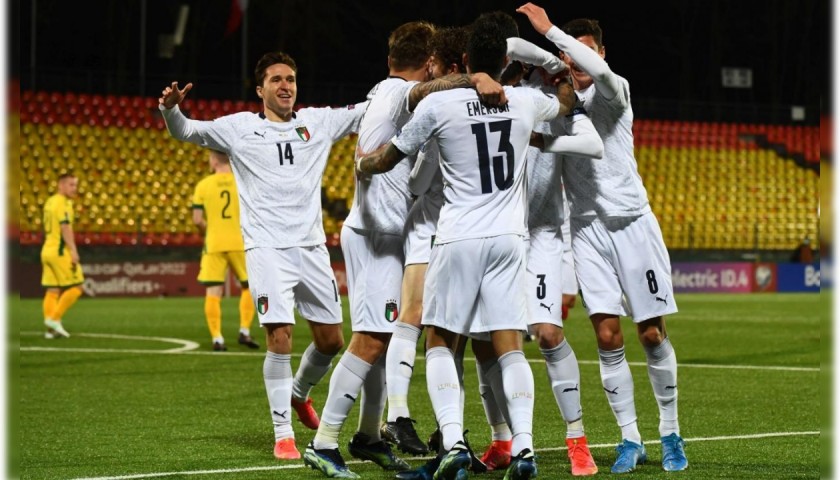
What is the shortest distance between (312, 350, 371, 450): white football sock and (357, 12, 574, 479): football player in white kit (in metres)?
0.52

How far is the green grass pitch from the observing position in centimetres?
508

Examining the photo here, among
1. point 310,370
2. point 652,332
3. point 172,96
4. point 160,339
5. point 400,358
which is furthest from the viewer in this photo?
point 160,339

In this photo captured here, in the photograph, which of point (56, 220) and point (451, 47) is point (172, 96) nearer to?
point (451, 47)

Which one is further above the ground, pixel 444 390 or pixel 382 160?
pixel 382 160

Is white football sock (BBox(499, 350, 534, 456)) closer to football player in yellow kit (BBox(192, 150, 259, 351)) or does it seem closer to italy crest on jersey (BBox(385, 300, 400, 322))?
italy crest on jersey (BBox(385, 300, 400, 322))

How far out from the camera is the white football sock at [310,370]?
6039 millimetres

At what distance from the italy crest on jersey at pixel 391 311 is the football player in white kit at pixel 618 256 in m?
0.82

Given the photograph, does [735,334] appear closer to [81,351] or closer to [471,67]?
[81,351]

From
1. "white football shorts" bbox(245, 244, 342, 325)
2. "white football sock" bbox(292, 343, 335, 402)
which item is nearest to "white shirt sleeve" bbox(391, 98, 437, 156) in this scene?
"white football shorts" bbox(245, 244, 342, 325)

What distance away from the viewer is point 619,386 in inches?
204

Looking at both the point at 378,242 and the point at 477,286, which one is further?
the point at 378,242

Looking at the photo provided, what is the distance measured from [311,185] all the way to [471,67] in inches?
62.8

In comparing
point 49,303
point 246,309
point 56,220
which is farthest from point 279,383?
point 56,220

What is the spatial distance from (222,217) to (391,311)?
300 inches
